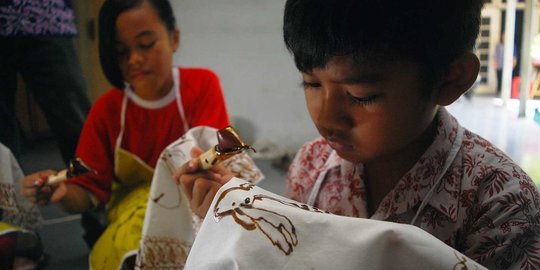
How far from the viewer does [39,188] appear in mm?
572

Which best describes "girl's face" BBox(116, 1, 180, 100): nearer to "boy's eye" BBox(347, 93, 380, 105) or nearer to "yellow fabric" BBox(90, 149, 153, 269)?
"yellow fabric" BBox(90, 149, 153, 269)

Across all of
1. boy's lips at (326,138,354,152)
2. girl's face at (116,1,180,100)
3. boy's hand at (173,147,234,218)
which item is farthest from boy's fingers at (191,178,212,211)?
girl's face at (116,1,180,100)

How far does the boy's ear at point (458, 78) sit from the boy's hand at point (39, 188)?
1.38 feet

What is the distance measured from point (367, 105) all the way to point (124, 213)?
15.2 inches

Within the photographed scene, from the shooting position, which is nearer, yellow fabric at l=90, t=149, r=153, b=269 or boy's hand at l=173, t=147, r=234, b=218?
boy's hand at l=173, t=147, r=234, b=218

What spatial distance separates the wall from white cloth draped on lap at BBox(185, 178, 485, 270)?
0.32m

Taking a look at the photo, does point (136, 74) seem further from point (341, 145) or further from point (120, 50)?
point (341, 145)

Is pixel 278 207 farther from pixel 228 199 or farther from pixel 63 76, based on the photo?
pixel 63 76

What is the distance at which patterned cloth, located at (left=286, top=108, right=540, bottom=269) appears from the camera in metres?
0.37

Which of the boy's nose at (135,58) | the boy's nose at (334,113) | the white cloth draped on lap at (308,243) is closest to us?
the white cloth draped on lap at (308,243)

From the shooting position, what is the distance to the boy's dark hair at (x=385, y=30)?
35 cm

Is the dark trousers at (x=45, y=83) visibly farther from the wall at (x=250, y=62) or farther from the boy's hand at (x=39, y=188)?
the wall at (x=250, y=62)

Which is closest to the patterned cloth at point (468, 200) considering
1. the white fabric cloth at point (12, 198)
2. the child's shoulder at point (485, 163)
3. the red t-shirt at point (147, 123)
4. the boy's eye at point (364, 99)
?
the child's shoulder at point (485, 163)

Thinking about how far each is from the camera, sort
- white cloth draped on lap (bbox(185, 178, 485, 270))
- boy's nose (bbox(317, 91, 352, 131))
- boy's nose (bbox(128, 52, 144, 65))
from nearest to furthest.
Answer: white cloth draped on lap (bbox(185, 178, 485, 270))
boy's nose (bbox(317, 91, 352, 131))
boy's nose (bbox(128, 52, 144, 65))
